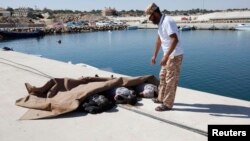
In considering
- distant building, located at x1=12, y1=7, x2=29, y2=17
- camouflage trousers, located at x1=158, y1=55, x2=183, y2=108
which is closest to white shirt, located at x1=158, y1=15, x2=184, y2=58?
camouflage trousers, located at x1=158, y1=55, x2=183, y2=108

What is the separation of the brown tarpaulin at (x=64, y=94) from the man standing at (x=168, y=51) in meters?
1.03

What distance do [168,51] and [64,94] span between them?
6.84 ft

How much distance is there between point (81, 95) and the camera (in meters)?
5.47

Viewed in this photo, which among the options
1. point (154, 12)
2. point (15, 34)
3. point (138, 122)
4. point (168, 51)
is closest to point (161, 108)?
point (138, 122)

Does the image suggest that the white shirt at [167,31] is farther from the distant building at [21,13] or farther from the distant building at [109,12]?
the distant building at [109,12]

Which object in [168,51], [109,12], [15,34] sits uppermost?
[109,12]

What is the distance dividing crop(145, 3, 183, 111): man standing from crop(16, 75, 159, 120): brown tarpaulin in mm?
1027

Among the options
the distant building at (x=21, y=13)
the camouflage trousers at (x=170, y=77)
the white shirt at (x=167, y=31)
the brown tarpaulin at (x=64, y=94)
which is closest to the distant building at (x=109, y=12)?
the distant building at (x=21, y=13)

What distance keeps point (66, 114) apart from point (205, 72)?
16.3 m

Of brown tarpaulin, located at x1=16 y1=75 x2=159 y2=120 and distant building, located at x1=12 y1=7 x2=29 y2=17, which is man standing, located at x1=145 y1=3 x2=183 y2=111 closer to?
brown tarpaulin, located at x1=16 y1=75 x2=159 y2=120

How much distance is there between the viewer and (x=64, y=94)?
5.79m

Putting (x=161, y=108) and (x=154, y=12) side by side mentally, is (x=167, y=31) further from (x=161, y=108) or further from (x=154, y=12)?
(x=161, y=108)

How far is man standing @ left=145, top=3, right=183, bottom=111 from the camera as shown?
4.77m

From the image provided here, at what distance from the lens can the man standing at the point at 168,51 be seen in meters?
4.77
